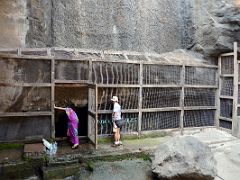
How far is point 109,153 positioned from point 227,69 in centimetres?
589

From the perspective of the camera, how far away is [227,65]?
31.9ft

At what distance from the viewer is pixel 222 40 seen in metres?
9.52

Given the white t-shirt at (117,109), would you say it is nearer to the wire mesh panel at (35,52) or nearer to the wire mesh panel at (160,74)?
the wire mesh panel at (160,74)

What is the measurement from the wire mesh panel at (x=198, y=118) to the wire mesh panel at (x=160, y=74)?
141 centimetres

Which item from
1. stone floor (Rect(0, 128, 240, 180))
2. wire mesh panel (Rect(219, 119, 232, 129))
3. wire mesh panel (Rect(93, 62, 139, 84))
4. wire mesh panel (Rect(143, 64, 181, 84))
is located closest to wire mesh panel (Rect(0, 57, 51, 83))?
wire mesh panel (Rect(93, 62, 139, 84))

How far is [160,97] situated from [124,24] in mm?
3441

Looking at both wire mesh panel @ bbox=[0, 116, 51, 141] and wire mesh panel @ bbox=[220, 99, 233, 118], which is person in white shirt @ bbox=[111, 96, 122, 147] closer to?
wire mesh panel @ bbox=[0, 116, 51, 141]

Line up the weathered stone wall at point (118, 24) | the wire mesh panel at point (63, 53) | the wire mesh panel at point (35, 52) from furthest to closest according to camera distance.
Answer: the weathered stone wall at point (118, 24) < the wire mesh panel at point (63, 53) < the wire mesh panel at point (35, 52)

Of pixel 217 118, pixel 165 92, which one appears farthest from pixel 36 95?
pixel 217 118

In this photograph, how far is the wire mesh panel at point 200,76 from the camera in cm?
944

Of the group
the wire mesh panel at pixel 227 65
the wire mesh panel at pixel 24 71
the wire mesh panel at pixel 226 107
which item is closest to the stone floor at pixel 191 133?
the wire mesh panel at pixel 226 107

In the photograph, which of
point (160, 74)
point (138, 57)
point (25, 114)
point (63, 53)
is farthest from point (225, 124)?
point (25, 114)

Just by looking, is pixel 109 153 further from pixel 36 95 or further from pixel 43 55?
pixel 43 55

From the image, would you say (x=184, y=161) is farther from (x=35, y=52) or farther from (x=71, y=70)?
(x=35, y=52)
